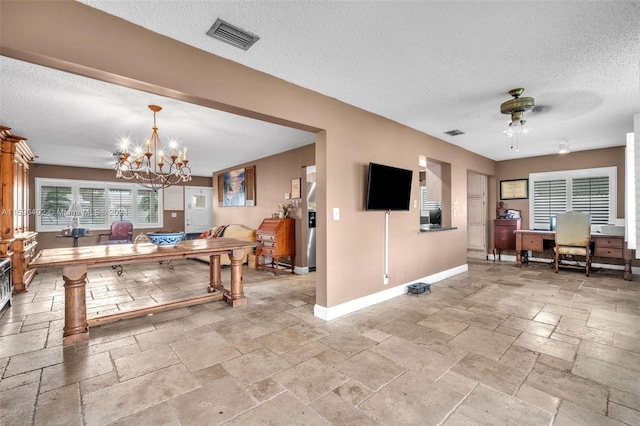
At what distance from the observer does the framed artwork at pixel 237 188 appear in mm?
7020

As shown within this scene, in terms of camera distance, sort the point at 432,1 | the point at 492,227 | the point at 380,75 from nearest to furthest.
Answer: the point at 432,1 → the point at 380,75 → the point at 492,227

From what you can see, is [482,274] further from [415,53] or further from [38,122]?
[38,122]

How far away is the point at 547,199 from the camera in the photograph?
6371 millimetres

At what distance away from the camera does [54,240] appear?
23.6 feet

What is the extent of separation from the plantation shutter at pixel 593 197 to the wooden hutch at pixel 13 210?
31.3 ft

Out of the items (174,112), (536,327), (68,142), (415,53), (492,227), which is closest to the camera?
(415,53)

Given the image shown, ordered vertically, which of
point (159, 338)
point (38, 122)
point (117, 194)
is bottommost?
point (159, 338)

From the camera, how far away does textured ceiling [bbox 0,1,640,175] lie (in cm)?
183

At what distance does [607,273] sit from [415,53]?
19.6 feet

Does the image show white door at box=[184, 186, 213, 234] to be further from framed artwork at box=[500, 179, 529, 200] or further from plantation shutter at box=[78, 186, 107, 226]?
framed artwork at box=[500, 179, 529, 200]

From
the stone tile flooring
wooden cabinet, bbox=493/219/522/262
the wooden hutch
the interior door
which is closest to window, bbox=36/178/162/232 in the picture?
the wooden hutch

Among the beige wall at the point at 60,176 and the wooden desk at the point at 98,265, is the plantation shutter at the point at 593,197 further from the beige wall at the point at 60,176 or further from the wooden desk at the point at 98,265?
the beige wall at the point at 60,176

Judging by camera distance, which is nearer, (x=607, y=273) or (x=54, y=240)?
(x=607, y=273)

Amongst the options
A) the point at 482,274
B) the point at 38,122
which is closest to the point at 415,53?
the point at 482,274
